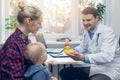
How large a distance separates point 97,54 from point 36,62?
2.62ft

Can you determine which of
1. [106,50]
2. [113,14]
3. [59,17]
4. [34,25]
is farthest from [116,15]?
[34,25]

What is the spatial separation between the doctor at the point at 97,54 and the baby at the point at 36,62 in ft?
2.01

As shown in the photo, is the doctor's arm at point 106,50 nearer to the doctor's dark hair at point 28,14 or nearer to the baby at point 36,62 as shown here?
the baby at point 36,62

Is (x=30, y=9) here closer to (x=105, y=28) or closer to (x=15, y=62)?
(x=15, y=62)

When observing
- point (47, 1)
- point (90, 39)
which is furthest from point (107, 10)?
point (90, 39)

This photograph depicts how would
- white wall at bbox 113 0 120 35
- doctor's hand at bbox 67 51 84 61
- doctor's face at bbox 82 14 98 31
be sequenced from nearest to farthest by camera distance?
1. doctor's hand at bbox 67 51 84 61
2. doctor's face at bbox 82 14 98 31
3. white wall at bbox 113 0 120 35

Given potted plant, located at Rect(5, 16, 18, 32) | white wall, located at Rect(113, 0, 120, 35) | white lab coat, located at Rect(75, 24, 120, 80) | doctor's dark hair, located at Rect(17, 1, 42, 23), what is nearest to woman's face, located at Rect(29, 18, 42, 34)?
doctor's dark hair, located at Rect(17, 1, 42, 23)

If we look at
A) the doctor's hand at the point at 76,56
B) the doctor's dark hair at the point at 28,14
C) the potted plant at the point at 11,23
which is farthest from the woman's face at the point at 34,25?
the potted plant at the point at 11,23

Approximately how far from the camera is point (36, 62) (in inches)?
83.7

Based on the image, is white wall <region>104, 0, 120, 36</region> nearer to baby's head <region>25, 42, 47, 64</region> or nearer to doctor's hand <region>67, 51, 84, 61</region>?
doctor's hand <region>67, 51, 84, 61</region>

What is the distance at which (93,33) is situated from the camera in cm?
289

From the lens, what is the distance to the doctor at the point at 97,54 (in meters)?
2.72

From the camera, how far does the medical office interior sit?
4121 millimetres

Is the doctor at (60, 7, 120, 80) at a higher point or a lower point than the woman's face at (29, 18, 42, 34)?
lower
